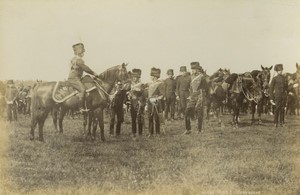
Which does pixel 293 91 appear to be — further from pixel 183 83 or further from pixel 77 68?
pixel 77 68

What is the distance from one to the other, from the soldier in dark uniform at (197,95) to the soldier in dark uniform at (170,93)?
13 centimetres

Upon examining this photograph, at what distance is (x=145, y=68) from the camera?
4.26m

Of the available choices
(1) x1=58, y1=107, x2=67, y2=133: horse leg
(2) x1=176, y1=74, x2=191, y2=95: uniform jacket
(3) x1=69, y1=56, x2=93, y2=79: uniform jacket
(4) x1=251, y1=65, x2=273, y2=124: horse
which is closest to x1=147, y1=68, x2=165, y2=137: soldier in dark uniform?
(2) x1=176, y1=74, x2=191, y2=95: uniform jacket

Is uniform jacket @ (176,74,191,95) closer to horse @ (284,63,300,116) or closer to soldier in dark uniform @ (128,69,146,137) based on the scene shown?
soldier in dark uniform @ (128,69,146,137)

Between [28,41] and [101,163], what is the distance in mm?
1093

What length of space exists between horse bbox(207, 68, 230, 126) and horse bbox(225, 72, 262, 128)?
0.10m

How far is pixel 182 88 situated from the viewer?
14.8 feet

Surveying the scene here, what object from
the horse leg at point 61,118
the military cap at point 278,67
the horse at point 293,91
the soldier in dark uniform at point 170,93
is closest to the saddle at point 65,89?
the horse leg at point 61,118

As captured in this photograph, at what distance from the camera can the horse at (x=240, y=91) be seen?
467 centimetres

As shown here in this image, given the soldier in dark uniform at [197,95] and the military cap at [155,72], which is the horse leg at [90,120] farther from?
the soldier in dark uniform at [197,95]

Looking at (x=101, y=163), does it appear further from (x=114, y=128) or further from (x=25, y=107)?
(x=25, y=107)

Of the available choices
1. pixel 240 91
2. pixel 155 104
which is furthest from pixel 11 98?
pixel 240 91

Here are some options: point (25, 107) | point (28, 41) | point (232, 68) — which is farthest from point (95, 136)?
point (232, 68)

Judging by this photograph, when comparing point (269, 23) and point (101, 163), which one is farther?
point (269, 23)
